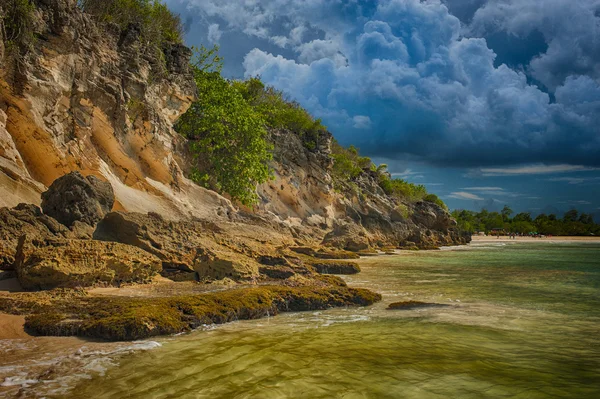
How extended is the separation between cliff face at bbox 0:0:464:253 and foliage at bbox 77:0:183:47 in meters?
0.86

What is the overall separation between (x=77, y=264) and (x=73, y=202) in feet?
12.6

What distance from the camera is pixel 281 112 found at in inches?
1716

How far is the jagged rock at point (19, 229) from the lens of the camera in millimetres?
9891

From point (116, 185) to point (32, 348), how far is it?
14.0m

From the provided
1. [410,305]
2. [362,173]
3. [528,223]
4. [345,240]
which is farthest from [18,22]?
[528,223]

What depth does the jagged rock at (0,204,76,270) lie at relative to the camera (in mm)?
9891

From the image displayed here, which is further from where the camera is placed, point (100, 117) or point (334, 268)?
point (100, 117)

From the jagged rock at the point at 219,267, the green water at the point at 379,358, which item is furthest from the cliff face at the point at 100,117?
the green water at the point at 379,358

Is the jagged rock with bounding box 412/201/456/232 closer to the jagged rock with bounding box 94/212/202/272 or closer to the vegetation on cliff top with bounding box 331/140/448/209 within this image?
the vegetation on cliff top with bounding box 331/140/448/209

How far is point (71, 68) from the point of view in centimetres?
1822

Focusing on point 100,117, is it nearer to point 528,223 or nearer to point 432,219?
point 432,219

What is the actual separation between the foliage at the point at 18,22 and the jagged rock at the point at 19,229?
8758 mm

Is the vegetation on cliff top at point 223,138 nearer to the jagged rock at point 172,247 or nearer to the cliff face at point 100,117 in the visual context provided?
the cliff face at point 100,117

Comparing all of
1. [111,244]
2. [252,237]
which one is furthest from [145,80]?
[111,244]
